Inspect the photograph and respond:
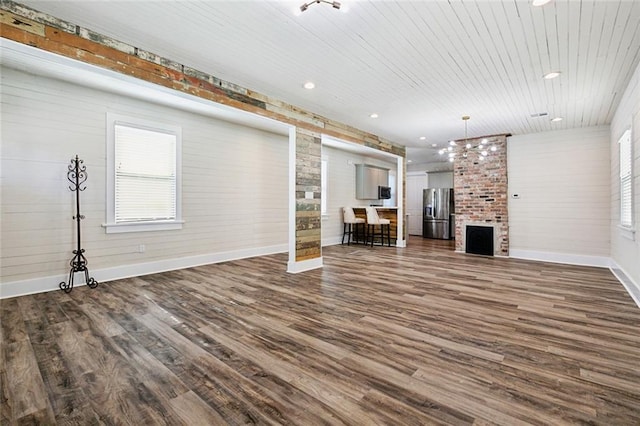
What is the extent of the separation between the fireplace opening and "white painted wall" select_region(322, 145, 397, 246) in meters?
3.33

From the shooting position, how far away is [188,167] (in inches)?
214

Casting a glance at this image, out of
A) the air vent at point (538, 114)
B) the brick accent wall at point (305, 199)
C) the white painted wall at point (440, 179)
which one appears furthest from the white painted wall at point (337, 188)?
the air vent at point (538, 114)

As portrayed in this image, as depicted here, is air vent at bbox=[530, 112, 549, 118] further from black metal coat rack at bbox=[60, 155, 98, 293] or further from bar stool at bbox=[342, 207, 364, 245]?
black metal coat rack at bbox=[60, 155, 98, 293]

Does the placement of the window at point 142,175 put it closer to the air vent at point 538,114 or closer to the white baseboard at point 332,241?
the white baseboard at point 332,241

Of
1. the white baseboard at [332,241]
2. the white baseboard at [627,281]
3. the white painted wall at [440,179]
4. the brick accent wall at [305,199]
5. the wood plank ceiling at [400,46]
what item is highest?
the wood plank ceiling at [400,46]

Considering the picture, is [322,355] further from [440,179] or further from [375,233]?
[440,179]

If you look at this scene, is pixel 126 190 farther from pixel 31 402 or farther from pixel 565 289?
pixel 565 289

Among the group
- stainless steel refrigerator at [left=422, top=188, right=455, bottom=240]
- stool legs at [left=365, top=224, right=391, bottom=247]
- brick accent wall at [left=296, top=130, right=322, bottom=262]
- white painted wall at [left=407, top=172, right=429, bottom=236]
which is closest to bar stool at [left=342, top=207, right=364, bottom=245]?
stool legs at [left=365, top=224, right=391, bottom=247]

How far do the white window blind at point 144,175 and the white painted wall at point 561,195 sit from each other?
715 centimetres

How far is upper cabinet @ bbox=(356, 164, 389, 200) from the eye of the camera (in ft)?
30.1

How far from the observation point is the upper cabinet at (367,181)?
361 inches

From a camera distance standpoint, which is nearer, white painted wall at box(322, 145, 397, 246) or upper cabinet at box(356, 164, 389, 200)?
white painted wall at box(322, 145, 397, 246)

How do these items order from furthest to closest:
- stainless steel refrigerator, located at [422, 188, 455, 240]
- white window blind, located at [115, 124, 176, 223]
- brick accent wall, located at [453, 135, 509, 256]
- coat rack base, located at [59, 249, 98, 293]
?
stainless steel refrigerator, located at [422, 188, 455, 240], brick accent wall, located at [453, 135, 509, 256], white window blind, located at [115, 124, 176, 223], coat rack base, located at [59, 249, 98, 293]

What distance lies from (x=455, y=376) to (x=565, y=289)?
10.6 feet
